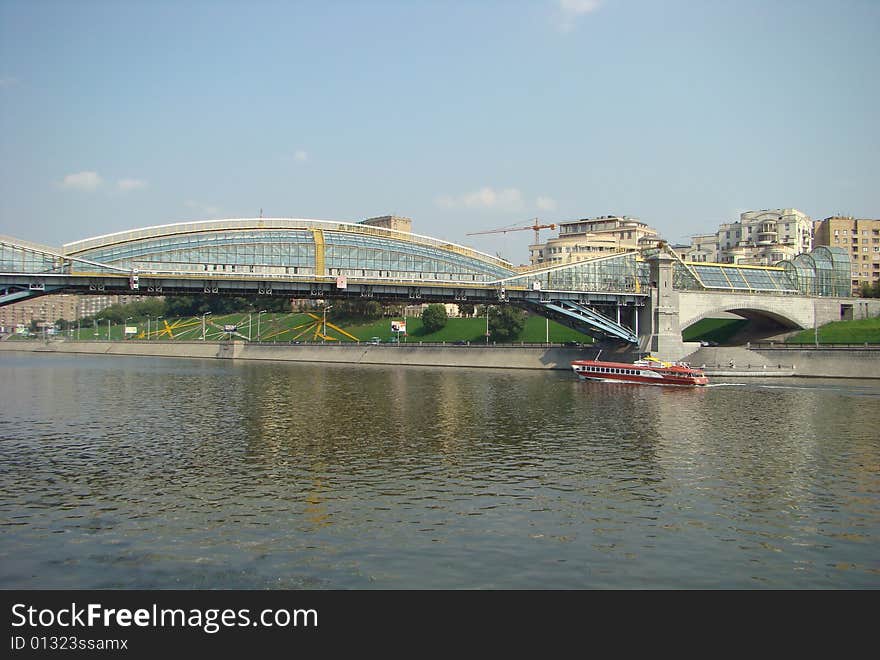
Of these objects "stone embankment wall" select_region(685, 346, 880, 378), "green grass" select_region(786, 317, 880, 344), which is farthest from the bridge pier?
"green grass" select_region(786, 317, 880, 344)

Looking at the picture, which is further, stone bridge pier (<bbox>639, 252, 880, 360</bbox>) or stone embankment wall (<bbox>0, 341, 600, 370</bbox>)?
stone embankment wall (<bbox>0, 341, 600, 370</bbox>)

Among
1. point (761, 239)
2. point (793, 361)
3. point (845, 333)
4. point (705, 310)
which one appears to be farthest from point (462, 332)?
point (761, 239)

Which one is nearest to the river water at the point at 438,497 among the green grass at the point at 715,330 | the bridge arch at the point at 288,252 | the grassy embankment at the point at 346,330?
the bridge arch at the point at 288,252

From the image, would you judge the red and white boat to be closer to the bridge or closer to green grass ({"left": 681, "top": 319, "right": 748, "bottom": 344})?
the bridge

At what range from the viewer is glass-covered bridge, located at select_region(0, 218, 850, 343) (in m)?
66.8

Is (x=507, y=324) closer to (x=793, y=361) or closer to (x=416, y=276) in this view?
(x=416, y=276)

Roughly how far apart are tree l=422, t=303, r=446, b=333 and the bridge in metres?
45.4

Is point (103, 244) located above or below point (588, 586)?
above

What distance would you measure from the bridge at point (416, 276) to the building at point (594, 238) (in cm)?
6814

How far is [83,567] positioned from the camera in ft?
60.0

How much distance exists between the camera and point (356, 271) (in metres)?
82.5

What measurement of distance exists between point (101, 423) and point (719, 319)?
87060 millimetres
